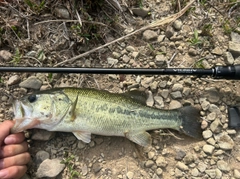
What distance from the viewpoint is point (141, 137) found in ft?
12.3

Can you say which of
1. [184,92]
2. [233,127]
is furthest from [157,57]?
[233,127]

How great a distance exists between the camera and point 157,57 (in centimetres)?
418

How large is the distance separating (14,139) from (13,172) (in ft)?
1.22

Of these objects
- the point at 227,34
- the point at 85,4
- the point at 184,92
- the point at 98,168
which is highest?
the point at 85,4

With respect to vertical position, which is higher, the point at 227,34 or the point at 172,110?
the point at 227,34

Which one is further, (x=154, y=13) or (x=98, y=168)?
(x=154, y=13)

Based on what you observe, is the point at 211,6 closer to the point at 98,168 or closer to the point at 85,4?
the point at 85,4

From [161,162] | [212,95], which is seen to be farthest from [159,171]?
[212,95]

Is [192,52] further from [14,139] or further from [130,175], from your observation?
[14,139]

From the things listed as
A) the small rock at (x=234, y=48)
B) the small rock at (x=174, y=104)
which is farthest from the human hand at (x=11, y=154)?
the small rock at (x=234, y=48)

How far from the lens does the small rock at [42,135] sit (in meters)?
3.82

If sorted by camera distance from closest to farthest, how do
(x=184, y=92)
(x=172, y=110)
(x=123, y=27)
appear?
1. (x=172, y=110)
2. (x=184, y=92)
3. (x=123, y=27)

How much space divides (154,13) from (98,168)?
2219 millimetres

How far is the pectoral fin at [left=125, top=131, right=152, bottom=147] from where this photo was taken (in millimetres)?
3732
